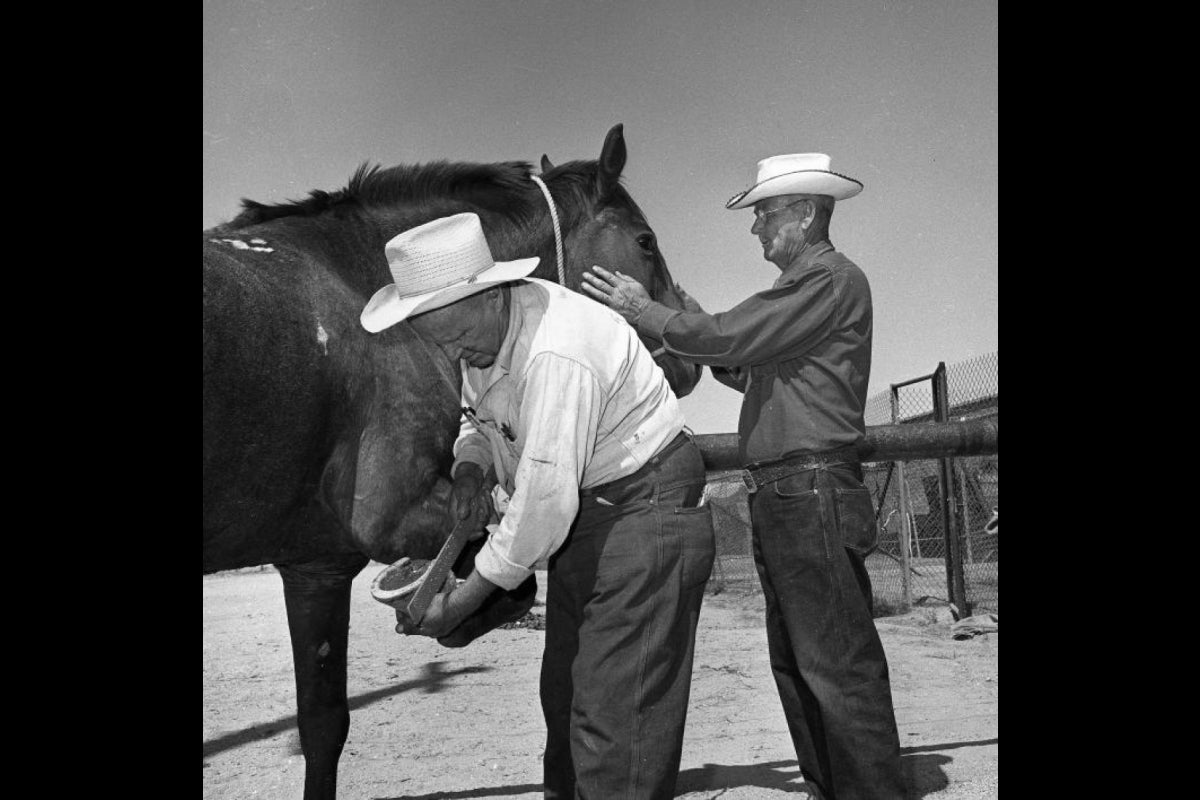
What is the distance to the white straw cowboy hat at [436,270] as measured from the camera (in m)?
2.17

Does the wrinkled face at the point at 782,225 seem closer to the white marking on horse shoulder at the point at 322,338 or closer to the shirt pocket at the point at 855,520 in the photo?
the shirt pocket at the point at 855,520

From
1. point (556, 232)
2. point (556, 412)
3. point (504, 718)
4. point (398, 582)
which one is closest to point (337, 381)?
point (398, 582)

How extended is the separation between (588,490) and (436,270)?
64 centimetres

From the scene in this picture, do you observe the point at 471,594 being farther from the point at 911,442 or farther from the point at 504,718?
the point at 504,718

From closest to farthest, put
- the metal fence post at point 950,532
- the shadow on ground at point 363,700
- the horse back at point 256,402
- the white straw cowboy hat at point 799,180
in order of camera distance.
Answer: the horse back at point 256,402, the white straw cowboy hat at point 799,180, the shadow on ground at point 363,700, the metal fence post at point 950,532

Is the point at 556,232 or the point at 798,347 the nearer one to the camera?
the point at 798,347

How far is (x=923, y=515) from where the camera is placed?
28.7 ft

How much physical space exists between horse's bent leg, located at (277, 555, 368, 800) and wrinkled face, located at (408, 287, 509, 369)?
5.02 feet

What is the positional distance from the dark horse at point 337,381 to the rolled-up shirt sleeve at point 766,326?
791 millimetres

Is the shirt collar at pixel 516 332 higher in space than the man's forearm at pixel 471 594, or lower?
higher

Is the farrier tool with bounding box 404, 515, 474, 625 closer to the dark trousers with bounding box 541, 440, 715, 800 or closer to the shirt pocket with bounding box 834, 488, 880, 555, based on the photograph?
the dark trousers with bounding box 541, 440, 715, 800

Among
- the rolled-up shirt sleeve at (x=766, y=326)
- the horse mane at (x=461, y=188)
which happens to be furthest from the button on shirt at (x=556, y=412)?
the horse mane at (x=461, y=188)
